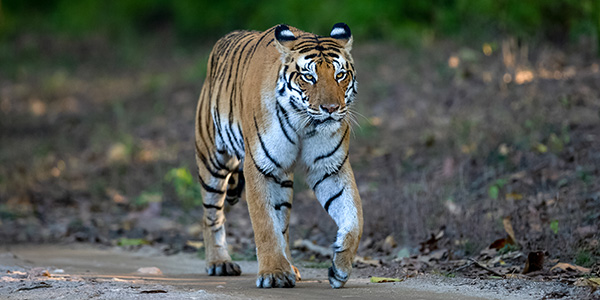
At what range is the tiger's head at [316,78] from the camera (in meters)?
4.73

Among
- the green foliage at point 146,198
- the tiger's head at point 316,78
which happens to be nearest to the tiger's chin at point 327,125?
the tiger's head at point 316,78

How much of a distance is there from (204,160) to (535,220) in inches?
102

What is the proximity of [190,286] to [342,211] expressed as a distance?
3.40 feet

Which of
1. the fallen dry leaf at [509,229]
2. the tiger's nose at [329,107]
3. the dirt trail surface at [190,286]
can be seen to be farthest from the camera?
the fallen dry leaf at [509,229]

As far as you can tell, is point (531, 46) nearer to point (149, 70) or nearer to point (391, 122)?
point (391, 122)

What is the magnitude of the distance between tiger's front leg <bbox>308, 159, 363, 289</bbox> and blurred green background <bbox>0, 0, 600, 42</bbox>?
21.2ft

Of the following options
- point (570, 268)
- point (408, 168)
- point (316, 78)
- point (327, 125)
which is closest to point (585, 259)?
point (570, 268)

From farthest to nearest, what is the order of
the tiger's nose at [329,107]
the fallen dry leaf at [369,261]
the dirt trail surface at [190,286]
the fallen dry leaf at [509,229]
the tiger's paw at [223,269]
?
1. the fallen dry leaf at [369,261]
2. the tiger's paw at [223,269]
3. the fallen dry leaf at [509,229]
4. the tiger's nose at [329,107]
5. the dirt trail surface at [190,286]

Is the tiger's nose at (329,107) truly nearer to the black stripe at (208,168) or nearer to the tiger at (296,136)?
the tiger at (296,136)

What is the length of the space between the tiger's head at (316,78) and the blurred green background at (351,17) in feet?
20.7

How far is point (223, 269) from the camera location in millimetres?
5820

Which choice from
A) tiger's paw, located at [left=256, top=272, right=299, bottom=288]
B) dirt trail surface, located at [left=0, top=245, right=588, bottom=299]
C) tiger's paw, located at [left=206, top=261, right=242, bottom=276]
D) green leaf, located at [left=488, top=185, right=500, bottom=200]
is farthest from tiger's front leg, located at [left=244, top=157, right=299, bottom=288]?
green leaf, located at [left=488, top=185, right=500, bottom=200]

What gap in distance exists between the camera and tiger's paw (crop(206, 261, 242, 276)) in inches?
229

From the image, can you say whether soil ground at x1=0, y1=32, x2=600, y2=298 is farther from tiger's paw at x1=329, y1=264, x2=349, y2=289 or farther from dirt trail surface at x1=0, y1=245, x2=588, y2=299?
tiger's paw at x1=329, y1=264, x2=349, y2=289
